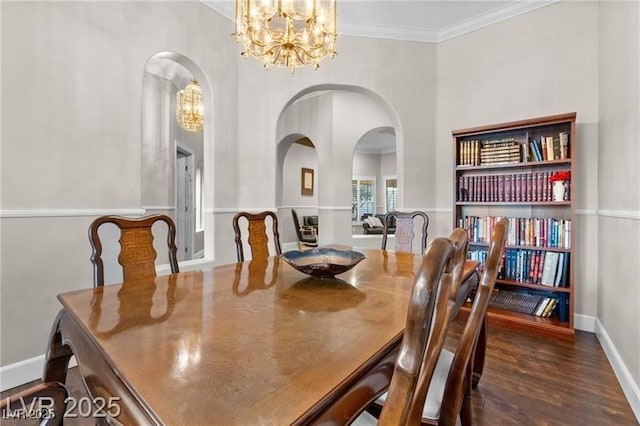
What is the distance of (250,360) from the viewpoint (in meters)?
0.70

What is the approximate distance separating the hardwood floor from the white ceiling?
3056mm

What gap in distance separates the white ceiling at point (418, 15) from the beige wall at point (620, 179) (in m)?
0.82

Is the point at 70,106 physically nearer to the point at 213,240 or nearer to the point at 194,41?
the point at 194,41

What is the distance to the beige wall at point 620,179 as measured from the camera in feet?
5.86

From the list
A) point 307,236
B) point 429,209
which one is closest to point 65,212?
point 429,209

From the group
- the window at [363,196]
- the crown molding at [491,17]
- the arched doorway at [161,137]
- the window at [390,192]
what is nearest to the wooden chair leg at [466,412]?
the arched doorway at [161,137]

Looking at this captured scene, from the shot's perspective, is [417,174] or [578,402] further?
[417,174]

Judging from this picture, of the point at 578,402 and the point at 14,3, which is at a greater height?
the point at 14,3

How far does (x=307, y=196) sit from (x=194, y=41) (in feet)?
21.2

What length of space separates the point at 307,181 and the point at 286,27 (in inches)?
282

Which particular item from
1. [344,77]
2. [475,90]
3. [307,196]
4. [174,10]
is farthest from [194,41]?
[307,196]

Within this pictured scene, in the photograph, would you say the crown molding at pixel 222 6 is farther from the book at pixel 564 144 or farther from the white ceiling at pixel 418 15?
the book at pixel 564 144

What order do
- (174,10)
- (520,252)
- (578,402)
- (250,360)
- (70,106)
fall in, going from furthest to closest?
1. (520,252)
2. (174,10)
3. (70,106)
4. (578,402)
5. (250,360)

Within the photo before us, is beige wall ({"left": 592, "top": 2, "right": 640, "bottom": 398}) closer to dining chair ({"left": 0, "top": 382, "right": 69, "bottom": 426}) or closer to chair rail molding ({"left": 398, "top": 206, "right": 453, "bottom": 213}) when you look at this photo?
chair rail molding ({"left": 398, "top": 206, "right": 453, "bottom": 213})
